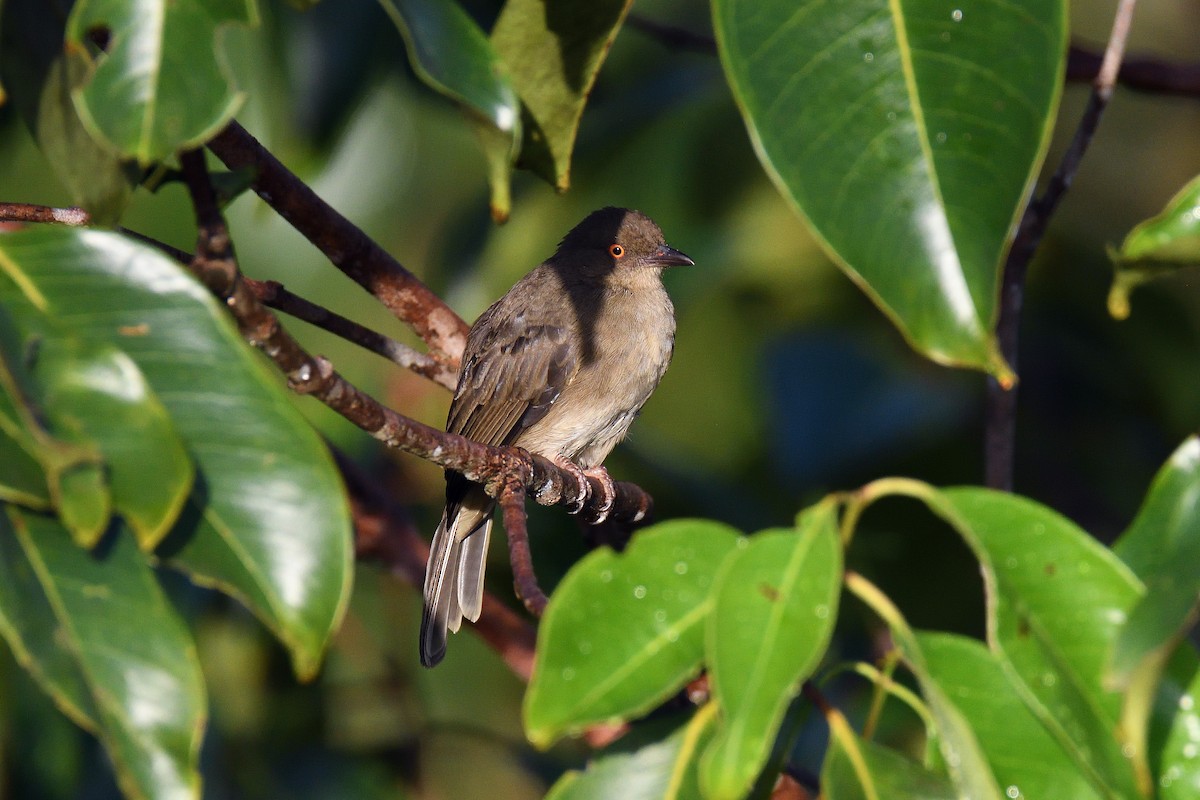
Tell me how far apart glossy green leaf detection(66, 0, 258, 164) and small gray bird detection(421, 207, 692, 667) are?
10.8 ft

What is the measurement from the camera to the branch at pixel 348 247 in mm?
3371

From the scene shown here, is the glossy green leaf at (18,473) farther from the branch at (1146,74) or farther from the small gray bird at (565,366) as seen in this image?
the branch at (1146,74)

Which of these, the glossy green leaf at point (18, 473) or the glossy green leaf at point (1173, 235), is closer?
the glossy green leaf at point (18, 473)

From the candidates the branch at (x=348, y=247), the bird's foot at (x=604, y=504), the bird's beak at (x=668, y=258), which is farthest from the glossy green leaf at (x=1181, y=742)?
Answer: the bird's beak at (x=668, y=258)

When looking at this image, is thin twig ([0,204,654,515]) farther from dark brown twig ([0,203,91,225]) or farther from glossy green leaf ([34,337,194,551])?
glossy green leaf ([34,337,194,551])

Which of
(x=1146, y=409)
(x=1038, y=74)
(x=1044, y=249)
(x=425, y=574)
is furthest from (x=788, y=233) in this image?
(x=1038, y=74)

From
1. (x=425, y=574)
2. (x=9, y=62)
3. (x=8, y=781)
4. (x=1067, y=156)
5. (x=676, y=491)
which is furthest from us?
(x=676, y=491)

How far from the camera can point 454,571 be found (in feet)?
17.0

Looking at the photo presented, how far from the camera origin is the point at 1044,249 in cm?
613

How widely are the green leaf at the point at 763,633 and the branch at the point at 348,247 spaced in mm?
1829

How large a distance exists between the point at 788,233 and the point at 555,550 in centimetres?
244

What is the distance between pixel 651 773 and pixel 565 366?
3524mm

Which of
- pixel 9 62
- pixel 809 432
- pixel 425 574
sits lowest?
pixel 425 574

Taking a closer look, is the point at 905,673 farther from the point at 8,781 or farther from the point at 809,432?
the point at 8,781
